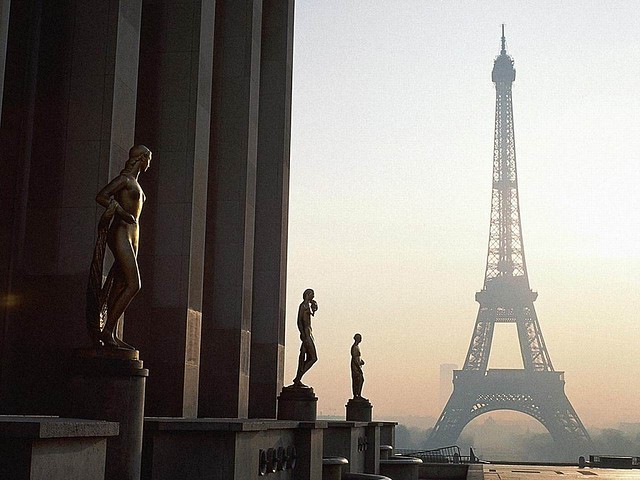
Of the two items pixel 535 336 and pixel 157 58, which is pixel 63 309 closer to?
pixel 157 58

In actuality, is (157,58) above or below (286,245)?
above

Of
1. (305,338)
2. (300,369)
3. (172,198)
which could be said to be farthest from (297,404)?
(172,198)

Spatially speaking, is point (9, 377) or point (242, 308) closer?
point (9, 377)

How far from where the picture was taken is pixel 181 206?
2197 centimetres

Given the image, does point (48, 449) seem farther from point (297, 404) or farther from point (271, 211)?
point (271, 211)

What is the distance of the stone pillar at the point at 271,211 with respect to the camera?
2972 centimetres

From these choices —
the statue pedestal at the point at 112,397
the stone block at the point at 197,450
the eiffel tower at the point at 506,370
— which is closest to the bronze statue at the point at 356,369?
the stone block at the point at 197,450

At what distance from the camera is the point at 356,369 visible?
35219mm

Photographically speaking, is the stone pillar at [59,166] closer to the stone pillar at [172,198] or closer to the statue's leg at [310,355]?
the stone pillar at [172,198]

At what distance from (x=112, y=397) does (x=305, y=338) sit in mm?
14769

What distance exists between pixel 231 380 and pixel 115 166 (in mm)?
8775

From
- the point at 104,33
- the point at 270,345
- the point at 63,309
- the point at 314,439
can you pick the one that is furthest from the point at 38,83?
the point at 270,345

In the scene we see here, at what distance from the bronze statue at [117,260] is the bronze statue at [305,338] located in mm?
13791

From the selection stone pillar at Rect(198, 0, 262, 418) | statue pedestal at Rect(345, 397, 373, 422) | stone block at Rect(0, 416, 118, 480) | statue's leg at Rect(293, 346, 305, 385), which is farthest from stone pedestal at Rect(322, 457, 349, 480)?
statue pedestal at Rect(345, 397, 373, 422)
